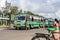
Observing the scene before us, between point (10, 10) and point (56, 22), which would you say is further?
point (10, 10)

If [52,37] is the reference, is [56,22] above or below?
above

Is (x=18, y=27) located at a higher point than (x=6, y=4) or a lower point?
lower

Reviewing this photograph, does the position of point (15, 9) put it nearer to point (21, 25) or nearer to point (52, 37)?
point (21, 25)

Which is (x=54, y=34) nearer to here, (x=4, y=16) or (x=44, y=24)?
(x=44, y=24)

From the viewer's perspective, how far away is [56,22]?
1386 centimetres

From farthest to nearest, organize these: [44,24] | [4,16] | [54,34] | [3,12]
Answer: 1. [4,16]
2. [3,12]
3. [44,24]
4. [54,34]

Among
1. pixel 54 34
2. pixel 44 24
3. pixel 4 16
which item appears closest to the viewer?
pixel 54 34

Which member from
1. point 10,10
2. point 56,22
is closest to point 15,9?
point 10,10

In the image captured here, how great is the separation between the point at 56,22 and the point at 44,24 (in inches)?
1565

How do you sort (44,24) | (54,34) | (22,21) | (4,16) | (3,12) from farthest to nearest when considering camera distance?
(4,16), (3,12), (44,24), (22,21), (54,34)

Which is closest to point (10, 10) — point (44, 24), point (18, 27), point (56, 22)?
point (44, 24)

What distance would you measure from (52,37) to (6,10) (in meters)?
92.4

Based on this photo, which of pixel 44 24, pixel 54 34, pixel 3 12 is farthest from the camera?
pixel 3 12

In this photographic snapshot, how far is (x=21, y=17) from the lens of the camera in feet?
141
